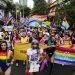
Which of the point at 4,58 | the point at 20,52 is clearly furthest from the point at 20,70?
the point at 4,58

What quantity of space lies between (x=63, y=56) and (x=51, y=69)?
0.89m

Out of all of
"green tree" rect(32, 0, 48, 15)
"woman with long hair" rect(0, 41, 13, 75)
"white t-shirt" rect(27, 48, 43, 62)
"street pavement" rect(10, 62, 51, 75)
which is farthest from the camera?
"green tree" rect(32, 0, 48, 15)

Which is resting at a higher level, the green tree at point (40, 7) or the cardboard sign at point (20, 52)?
the green tree at point (40, 7)

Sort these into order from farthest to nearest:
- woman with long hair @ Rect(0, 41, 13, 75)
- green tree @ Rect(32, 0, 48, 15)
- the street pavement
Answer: green tree @ Rect(32, 0, 48, 15) < the street pavement < woman with long hair @ Rect(0, 41, 13, 75)

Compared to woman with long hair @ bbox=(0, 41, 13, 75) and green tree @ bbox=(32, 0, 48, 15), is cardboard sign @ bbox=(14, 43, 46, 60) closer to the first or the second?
woman with long hair @ bbox=(0, 41, 13, 75)

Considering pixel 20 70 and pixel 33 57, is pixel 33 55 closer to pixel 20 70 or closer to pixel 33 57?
pixel 33 57

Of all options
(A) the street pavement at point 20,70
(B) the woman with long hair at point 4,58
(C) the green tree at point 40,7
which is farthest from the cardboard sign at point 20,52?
(C) the green tree at point 40,7

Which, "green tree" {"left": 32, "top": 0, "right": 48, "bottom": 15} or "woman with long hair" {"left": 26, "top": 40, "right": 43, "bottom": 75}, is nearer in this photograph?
"woman with long hair" {"left": 26, "top": 40, "right": 43, "bottom": 75}

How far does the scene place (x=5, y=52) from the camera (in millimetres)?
10172

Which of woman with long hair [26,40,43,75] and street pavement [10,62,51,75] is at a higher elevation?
woman with long hair [26,40,43,75]

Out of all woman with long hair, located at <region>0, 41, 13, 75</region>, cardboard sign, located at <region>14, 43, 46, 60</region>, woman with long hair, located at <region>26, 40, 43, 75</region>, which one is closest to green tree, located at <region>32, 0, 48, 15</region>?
cardboard sign, located at <region>14, 43, 46, 60</region>

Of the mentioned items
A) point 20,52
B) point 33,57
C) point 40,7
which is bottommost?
point 20,52

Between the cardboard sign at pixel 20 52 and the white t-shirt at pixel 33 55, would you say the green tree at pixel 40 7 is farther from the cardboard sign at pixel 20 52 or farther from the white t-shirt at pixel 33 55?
the white t-shirt at pixel 33 55

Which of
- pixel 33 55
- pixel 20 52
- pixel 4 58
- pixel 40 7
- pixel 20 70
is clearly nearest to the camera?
pixel 4 58
